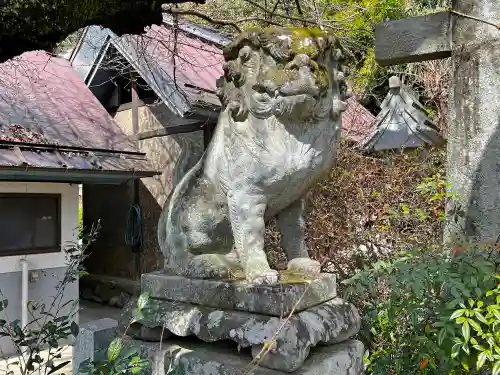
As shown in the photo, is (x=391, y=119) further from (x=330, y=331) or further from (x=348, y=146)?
(x=330, y=331)

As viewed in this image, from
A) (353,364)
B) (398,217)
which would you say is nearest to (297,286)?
(353,364)

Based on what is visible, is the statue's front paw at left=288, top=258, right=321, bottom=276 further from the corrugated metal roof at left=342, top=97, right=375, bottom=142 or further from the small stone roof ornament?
the corrugated metal roof at left=342, top=97, right=375, bottom=142

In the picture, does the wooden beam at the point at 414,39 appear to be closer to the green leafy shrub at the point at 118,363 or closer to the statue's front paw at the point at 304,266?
the statue's front paw at the point at 304,266

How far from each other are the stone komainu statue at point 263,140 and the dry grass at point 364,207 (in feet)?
5.94

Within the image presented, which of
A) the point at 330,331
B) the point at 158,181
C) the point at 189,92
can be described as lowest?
the point at 330,331

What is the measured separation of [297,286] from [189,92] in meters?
4.47

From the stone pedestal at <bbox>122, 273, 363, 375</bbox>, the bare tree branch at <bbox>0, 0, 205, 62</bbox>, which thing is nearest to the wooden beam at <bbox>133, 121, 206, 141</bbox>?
the stone pedestal at <bbox>122, 273, 363, 375</bbox>

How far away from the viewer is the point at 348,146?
14.4 feet

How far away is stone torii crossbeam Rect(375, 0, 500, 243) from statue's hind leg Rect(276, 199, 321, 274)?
82 cm

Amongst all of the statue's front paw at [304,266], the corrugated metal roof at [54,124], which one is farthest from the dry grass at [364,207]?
the corrugated metal roof at [54,124]

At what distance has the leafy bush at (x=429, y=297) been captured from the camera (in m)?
1.92

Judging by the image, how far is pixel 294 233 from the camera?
2.27 m

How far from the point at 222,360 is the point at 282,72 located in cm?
124

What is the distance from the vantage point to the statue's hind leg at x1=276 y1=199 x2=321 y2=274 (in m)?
2.20
